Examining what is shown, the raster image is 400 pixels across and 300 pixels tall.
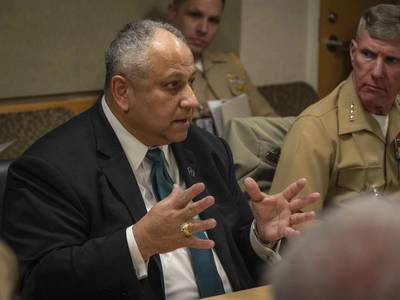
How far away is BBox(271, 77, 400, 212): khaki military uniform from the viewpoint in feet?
7.60

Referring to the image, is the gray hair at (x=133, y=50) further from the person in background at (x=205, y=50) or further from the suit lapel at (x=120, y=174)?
the person in background at (x=205, y=50)

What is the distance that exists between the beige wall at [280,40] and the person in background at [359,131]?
1.63m

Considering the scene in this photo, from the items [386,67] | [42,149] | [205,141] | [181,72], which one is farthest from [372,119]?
[42,149]

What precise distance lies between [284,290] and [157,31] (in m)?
1.41

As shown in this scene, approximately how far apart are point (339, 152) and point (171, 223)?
94 cm

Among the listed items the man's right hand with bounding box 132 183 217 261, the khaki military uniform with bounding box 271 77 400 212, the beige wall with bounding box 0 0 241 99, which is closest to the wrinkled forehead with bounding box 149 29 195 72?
the man's right hand with bounding box 132 183 217 261

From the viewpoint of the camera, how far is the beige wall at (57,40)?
130 inches

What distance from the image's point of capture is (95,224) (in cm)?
179

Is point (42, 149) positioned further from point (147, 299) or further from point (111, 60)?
point (147, 299)

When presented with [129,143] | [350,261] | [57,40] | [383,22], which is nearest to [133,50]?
[129,143]

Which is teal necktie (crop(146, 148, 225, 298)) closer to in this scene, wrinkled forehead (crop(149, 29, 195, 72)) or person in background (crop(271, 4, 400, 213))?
wrinkled forehead (crop(149, 29, 195, 72))

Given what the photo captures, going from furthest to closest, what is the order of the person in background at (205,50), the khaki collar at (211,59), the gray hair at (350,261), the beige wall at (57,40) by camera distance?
the khaki collar at (211,59)
the person in background at (205,50)
the beige wall at (57,40)
the gray hair at (350,261)

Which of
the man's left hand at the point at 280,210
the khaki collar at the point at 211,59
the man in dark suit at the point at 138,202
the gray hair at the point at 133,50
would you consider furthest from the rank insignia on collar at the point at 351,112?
the khaki collar at the point at 211,59

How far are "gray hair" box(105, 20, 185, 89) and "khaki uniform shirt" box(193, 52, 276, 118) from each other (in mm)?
1405
